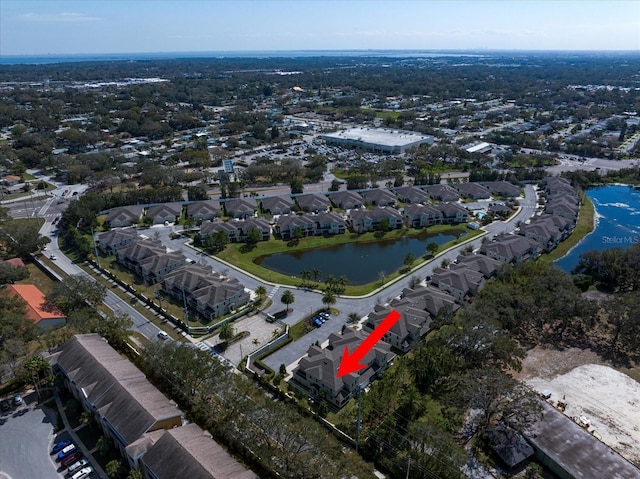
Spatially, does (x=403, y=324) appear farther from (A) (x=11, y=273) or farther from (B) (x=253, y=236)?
A: (A) (x=11, y=273)

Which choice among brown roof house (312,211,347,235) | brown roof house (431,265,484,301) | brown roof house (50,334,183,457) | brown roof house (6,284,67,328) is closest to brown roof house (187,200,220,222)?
brown roof house (312,211,347,235)

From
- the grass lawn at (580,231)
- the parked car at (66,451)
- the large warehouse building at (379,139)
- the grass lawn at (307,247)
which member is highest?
the large warehouse building at (379,139)

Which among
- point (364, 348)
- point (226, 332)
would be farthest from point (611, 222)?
point (226, 332)

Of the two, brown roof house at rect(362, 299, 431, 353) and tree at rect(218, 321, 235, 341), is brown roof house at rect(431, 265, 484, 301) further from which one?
tree at rect(218, 321, 235, 341)

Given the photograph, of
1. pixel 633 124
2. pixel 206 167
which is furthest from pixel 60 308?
pixel 633 124

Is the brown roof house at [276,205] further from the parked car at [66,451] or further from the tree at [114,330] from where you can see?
the parked car at [66,451]

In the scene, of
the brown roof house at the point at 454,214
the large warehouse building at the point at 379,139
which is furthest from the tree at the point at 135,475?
the large warehouse building at the point at 379,139
